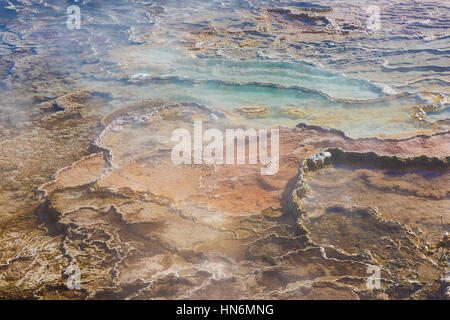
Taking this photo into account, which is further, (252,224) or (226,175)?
(226,175)

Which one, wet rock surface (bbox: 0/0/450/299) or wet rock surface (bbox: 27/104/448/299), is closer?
wet rock surface (bbox: 27/104/448/299)

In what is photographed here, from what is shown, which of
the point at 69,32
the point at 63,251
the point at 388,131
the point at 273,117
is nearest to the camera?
the point at 63,251

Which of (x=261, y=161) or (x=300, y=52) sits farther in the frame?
(x=300, y=52)

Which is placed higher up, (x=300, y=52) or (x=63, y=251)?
(x=300, y=52)

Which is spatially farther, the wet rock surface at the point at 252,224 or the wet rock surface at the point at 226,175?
the wet rock surface at the point at 226,175

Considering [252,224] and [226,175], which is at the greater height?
[226,175]

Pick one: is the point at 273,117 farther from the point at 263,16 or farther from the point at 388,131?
the point at 263,16
